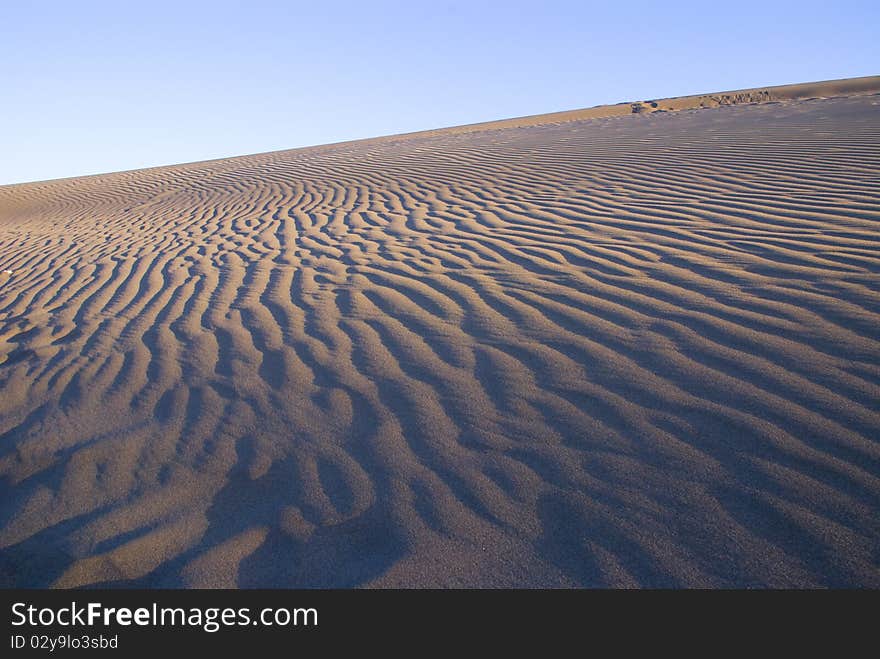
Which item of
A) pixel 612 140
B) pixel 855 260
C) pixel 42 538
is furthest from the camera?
pixel 612 140

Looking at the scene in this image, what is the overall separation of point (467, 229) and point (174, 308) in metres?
2.69

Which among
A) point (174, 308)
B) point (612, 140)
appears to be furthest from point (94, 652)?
point (612, 140)

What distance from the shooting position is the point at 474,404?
2.85m

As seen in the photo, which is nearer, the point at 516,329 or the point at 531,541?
the point at 531,541

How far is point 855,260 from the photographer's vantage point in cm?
384

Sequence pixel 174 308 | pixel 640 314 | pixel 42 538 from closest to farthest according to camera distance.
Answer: pixel 42 538 → pixel 640 314 → pixel 174 308

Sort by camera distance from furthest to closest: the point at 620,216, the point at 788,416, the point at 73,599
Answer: the point at 620,216
the point at 788,416
the point at 73,599

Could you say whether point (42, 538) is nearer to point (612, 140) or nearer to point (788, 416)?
point (788, 416)

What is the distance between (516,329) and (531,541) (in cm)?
168

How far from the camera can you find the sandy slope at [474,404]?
201cm

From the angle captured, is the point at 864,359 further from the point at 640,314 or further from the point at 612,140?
the point at 612,140

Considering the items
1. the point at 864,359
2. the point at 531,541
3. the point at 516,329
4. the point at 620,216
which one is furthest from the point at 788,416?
the point at 620,216

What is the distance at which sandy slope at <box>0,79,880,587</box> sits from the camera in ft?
6.59

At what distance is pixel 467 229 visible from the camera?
20.1 feet
